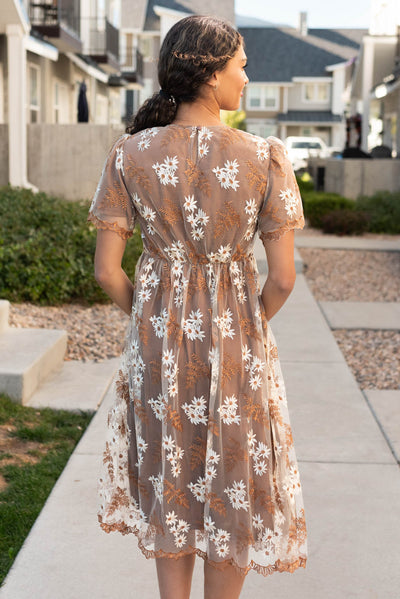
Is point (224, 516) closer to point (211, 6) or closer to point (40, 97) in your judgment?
point (40, 97)

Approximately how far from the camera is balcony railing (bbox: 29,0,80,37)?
17.8 meters

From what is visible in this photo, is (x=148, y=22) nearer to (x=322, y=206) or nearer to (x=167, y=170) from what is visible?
(x=322, y=206)

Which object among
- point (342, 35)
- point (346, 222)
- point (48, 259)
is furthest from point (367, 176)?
point (342, 35)

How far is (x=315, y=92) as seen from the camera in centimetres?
4978

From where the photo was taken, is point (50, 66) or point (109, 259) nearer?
point (109, 259)

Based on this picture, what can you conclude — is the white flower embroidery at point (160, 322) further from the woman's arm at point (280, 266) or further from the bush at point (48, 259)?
the bush at point (48, 259)

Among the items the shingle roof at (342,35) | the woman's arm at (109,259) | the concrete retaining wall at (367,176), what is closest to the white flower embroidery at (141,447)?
the woman's arm at (109,259)

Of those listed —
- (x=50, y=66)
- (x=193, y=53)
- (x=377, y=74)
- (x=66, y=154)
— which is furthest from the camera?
(x=377, y=74)

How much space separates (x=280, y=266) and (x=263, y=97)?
49024mm

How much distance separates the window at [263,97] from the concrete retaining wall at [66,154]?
36832 mm

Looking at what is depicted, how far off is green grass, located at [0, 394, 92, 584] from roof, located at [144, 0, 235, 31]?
3991cm

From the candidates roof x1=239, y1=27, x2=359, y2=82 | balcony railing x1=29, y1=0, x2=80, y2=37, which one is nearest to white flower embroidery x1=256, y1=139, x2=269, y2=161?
balcony railing x1=29, y1=0, x2=80, y2=37

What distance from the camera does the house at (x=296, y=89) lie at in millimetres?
48281

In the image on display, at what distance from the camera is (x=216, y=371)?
2189 millimetres
